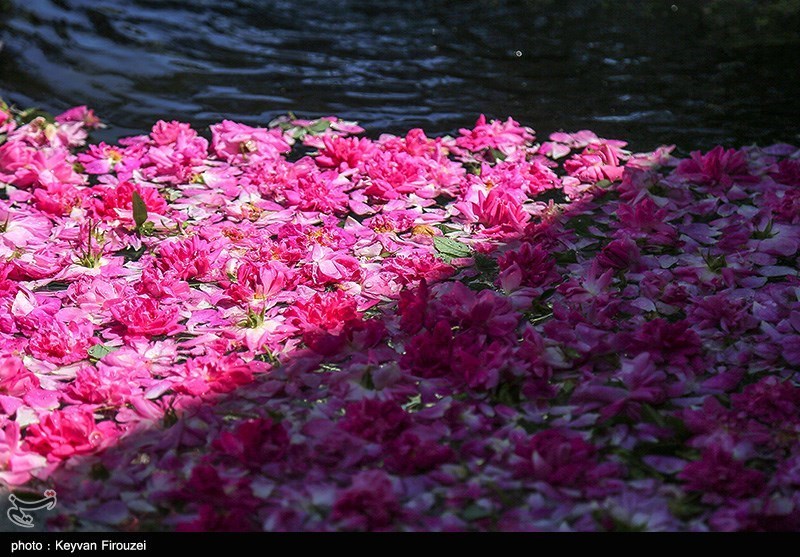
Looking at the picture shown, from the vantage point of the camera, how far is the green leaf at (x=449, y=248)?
82.0 inches

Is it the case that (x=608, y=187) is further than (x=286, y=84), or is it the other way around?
(x=286, y=84)

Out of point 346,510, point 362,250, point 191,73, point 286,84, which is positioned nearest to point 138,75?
point 191,73

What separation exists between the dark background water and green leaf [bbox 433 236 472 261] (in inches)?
31.3

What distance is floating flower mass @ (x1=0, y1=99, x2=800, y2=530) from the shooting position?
4.56 ft

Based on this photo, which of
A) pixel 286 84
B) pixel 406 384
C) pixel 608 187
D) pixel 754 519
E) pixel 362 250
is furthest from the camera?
pixel 286 84

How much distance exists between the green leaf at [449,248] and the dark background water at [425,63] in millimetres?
795

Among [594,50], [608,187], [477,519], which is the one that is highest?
[594,50]

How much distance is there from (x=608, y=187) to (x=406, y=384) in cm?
107

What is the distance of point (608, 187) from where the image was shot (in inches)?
95.1

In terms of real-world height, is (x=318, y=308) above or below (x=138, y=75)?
below

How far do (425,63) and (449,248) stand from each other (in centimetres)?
143

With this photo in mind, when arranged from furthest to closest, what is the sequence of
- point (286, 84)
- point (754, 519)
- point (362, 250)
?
1. point (286, 84)
2. point (362, 250)
3. point (754, 519)

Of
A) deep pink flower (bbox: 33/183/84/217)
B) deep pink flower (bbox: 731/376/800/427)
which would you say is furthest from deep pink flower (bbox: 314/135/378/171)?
deep pink flower (bbox: 731/376/800/427)
